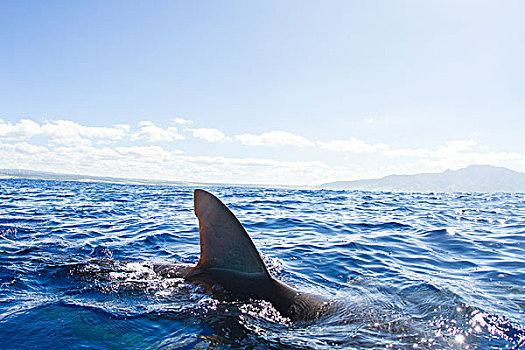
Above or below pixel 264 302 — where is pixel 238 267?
above

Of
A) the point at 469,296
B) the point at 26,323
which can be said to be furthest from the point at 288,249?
the point at 26,323

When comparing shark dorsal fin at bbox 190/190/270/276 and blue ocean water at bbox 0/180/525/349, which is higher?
shark dorsal fin at bbox 190/190/270/276

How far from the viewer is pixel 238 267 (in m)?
4.63

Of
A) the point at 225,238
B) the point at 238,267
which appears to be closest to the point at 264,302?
the point at 238,267

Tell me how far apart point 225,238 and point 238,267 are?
0.44 meters

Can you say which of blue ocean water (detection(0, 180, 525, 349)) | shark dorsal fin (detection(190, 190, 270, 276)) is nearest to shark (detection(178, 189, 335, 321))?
shark dorsal fin (detection(190, 190, 270, 276))

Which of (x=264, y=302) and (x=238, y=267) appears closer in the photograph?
(x=264, y=302)

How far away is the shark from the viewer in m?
4.43

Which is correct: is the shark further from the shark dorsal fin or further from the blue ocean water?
the blue ocean water

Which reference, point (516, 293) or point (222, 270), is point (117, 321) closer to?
point (222, 270)

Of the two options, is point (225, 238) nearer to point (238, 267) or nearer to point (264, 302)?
point (238, 267)

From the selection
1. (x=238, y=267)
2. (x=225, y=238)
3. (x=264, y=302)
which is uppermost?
(x=225, y=238)

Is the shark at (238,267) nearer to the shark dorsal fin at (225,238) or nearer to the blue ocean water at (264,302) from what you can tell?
the shark dorsal fin at (225,238)

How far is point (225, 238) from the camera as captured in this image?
4.58 m
